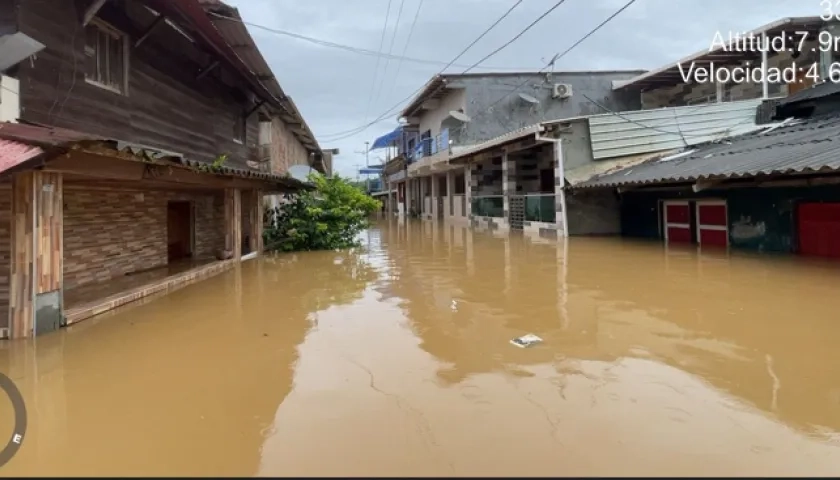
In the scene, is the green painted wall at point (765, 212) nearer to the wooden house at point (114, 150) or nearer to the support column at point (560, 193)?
the support column at point (560, 193)

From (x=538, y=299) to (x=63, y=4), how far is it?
683 cm

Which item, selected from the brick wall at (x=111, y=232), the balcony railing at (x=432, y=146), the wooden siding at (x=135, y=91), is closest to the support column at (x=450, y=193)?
the balcony railing at (x=432, y=146)

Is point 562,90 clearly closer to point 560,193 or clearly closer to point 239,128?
point 560,193

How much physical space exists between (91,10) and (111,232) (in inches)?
140

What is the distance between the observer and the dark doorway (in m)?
11.6

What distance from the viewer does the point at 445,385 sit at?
3.72 meters

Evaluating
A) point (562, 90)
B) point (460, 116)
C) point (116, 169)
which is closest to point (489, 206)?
point (460, 116)

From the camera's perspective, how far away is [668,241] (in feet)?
45.8

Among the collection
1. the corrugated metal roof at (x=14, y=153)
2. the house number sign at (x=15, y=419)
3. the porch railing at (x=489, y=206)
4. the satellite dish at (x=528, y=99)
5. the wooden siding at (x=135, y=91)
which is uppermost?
the satellite dish at (x=528, y=99)

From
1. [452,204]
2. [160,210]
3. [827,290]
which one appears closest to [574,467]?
[827,290]

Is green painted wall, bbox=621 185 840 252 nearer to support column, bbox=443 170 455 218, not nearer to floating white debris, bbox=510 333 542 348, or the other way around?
floating white debris, bbox=510 333 542 348

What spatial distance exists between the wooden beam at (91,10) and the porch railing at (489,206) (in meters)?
15.9

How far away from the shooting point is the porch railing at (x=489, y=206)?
2123 cm

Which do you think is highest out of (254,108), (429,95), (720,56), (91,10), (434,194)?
(429,95)
